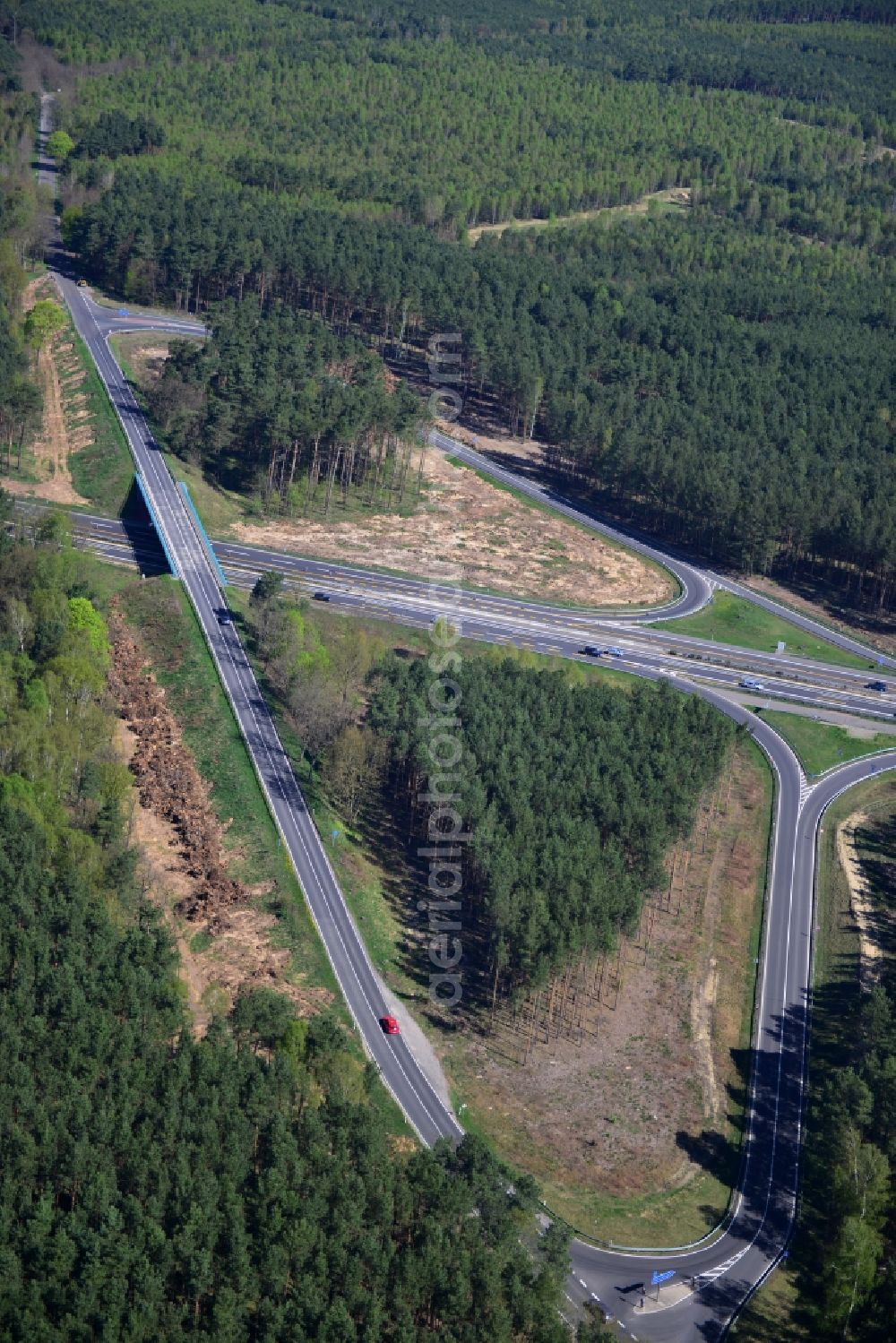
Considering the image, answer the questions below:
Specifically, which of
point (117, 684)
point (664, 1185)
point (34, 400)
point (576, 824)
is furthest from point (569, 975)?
point (34, 400)

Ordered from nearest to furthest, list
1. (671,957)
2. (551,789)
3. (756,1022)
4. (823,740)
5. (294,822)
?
1. (756,1022)
2. (671,957)
3. (551,789)
4. (294,822)
5. (823,740)

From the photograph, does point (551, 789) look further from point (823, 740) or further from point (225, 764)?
point (823, 740)

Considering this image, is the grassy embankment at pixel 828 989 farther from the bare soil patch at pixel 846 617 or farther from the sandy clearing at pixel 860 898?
the bare soil patch at pixel 846 617

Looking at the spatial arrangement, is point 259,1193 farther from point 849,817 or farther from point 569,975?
point 849,817

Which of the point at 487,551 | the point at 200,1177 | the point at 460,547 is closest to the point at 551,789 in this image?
the point at 200,1177

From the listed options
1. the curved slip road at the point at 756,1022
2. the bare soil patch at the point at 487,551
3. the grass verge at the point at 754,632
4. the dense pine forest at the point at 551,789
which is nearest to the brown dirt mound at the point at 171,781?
the curved slip road at the point at 756,1022
